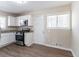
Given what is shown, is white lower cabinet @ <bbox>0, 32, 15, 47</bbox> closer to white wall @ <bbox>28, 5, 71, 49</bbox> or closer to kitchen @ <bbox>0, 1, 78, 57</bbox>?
kitchen @ <bbox>0, 1, 78, 57</bbox>

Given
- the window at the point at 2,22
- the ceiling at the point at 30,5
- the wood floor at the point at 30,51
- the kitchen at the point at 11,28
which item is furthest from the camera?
the ceiling at the point at 30,5

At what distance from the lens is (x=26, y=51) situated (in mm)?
3010

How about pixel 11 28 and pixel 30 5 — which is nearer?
pixel 11 28

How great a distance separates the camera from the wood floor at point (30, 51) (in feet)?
8.71

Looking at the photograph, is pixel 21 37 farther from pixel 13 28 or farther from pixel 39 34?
pixel 39 34

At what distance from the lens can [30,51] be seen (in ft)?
9.86

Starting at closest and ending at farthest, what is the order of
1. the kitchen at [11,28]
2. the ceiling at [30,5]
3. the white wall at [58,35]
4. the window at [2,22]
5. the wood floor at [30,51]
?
the window at [2,22], the kitchen at [11,28], the wood floor at [30,51], the ceiling at [30,5], the white wall at [58,35]

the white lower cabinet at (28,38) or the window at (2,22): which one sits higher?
the window at (2,22)

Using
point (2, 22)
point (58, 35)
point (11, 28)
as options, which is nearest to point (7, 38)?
point (11, 28)

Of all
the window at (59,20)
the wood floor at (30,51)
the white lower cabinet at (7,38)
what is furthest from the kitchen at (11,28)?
the window at (59,20)

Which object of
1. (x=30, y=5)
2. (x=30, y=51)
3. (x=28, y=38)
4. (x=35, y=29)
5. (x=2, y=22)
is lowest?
Answer: (x=30, y=51)

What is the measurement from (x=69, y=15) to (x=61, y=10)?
0.35 metres

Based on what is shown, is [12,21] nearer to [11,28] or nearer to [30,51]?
[11,28]

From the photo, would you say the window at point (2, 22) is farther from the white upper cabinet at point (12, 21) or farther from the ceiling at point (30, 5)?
the ceiling at point (30, 5)
